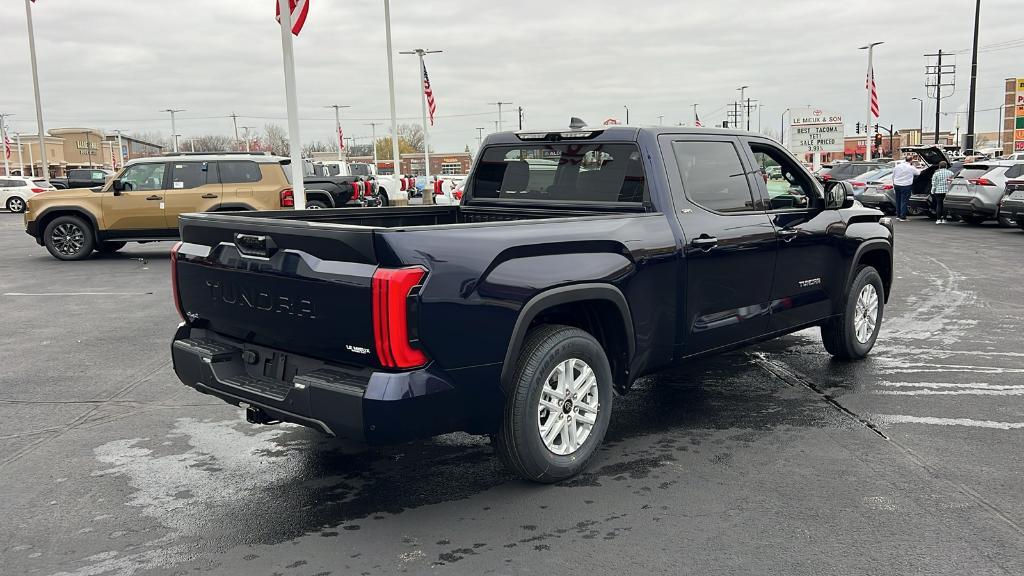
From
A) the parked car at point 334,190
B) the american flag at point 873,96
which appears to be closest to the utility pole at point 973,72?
the american flag at point 873,96

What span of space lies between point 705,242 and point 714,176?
0.57m

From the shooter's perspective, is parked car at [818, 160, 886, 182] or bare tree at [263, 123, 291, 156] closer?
parked car at [818, 160, 886, 182]

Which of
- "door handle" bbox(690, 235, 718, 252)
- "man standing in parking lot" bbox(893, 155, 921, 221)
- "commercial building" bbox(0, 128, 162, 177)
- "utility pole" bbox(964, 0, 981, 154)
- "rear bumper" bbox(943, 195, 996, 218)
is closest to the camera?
"door handle" bbox(690, 235, 718, 252)

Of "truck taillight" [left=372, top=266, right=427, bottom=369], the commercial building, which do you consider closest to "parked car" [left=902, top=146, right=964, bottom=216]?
"truck taillight" [left=372, top=266, right=427, bottom=369]

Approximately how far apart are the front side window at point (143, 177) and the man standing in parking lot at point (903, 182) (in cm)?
1806

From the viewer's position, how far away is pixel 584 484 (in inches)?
174

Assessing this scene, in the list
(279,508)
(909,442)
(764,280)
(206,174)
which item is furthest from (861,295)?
(206,174)

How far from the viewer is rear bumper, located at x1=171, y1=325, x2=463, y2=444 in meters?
3.58

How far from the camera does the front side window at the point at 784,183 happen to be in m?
5.87

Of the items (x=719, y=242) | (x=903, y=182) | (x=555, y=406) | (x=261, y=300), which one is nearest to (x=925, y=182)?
(x=903, y=182)

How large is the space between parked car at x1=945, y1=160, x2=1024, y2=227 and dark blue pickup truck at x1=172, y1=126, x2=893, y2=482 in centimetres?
1566

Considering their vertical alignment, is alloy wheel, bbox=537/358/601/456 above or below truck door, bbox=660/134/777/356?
below

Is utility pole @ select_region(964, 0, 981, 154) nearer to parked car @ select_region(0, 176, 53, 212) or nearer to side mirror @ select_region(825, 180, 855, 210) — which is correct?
side mirror @ select_region(825, 180, 855, 210)

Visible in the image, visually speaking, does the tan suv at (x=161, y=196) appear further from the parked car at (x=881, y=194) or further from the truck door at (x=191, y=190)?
the parked car at (x=881, y=194)
